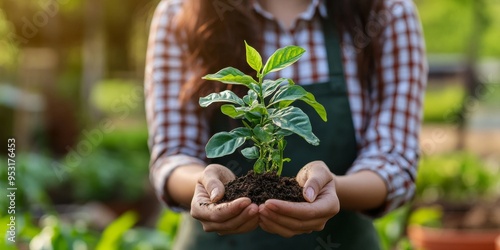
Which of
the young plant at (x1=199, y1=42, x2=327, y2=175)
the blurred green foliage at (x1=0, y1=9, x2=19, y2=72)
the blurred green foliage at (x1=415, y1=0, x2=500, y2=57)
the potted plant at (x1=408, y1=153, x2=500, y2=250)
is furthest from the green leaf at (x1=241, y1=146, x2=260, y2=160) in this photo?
the blurred green foliage at (x1=415, y1=0, x2=500, y2=57)

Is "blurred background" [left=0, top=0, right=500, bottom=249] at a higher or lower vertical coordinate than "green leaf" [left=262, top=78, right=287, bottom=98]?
lower

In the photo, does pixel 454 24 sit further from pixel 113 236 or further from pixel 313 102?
pixel 313 102

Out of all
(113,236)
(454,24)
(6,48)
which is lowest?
(113,236)

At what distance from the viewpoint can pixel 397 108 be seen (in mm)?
2029

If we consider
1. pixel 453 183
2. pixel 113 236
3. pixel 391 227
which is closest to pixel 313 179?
pixel 113 236

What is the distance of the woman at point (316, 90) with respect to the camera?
199 centimetres

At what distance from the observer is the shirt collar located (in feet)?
6.82

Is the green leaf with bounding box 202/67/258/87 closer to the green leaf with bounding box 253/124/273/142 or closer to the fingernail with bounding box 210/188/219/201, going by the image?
the green leaf with bounding box 253/124/273/142

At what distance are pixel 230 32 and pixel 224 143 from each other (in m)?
0.56

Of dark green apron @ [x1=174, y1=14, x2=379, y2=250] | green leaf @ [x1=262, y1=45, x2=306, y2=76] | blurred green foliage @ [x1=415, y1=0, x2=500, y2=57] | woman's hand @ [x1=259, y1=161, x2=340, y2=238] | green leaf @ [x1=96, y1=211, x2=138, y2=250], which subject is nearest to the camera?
woman's hand @ [x1=259, y1=161, x2=340, y2=238]

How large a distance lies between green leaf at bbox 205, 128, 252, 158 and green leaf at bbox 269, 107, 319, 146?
0.23 ft

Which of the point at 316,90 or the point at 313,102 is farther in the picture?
the point at 316,90

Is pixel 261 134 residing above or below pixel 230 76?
below

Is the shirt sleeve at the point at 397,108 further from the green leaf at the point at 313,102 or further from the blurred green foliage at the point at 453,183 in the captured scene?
the blurred green foliage at the point at 453,183
